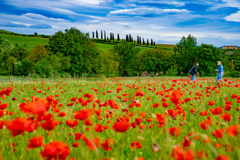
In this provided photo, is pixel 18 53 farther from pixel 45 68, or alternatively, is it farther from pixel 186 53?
pixel 186 53

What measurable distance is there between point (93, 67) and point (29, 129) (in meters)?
45.2

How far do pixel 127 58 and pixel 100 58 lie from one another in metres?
20.8

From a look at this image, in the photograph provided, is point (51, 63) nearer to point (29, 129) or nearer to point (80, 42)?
point (80, 42)

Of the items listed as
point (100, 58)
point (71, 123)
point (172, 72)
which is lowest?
point (172, 72)

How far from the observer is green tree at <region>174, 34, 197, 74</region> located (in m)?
64.1

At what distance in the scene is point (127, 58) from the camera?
6750cm

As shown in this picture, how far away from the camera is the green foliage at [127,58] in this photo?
66375 millimetres

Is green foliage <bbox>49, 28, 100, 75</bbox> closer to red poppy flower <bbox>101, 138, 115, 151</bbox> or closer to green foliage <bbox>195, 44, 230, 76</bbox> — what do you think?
green foliage <bbox>195, 44, 230, 76</bbox>

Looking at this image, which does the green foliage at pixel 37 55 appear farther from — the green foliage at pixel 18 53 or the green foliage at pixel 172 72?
the green foliage at pixel 172 72

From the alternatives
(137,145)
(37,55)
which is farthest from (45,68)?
(137,145)

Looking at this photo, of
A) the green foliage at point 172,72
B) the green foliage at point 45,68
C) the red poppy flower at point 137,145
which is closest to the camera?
the red poppy flower at point 137,145

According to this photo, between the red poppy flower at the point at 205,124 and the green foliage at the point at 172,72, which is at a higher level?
the red poppy flower at the point at 205,124

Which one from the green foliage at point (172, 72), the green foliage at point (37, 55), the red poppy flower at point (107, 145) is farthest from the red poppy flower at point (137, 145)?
the green foliage at point (172, 72)

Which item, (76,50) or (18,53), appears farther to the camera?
(18,53)
